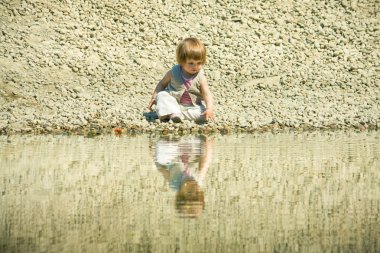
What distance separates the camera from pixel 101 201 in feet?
17.1

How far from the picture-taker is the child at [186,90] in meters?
10.5

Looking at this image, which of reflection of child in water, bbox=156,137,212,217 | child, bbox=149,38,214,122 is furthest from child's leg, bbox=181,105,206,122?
reflection of child in water, bbox=156,137,212,217

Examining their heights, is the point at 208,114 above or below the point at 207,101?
below

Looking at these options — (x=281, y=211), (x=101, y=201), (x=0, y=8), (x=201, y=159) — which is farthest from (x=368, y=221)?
(x=0, y=8)

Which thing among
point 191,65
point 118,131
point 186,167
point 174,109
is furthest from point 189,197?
point 191,65

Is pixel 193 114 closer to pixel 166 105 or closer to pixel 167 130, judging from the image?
pixel 166 105

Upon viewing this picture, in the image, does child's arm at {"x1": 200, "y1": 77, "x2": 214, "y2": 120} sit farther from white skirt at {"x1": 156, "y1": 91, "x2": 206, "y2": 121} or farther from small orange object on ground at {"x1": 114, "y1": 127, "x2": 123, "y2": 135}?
small orange object on ground at {"x1": 114, "y1": 127, "x2": 123, "y2": 135}

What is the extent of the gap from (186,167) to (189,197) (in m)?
1.42

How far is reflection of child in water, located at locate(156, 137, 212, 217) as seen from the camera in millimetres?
5078

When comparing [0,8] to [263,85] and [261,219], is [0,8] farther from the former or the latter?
[261,219]

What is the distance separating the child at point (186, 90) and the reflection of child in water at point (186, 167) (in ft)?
4.08

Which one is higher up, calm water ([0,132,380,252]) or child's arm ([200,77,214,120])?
child's arm ([200,77,214,120])

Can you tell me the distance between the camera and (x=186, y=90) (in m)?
10.7

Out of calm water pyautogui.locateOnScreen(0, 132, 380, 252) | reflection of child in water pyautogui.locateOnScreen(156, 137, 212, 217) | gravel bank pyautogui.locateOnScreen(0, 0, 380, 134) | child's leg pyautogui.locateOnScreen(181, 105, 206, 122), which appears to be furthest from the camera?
gravel bank pyautogui.locateOnScreen(0, 0, 380, 134)
